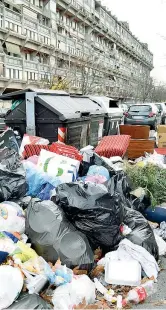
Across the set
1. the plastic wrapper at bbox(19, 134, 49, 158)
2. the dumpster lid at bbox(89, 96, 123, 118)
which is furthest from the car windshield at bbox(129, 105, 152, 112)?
the plastic wrapper at bbox(19, 134, 49, 158)

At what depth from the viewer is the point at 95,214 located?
10.5 feet

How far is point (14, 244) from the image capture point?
292 cm

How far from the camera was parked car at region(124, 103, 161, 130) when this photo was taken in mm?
15219

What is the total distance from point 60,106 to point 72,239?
3.36 meters

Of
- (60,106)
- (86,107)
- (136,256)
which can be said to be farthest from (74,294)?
(86,107)

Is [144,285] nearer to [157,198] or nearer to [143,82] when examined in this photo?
[157,198]

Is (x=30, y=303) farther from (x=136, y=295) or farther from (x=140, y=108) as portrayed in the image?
(x=140, y=108)

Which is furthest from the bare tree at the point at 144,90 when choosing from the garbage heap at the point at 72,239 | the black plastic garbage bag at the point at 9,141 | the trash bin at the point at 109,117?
the garbage heap at the point at 72,239

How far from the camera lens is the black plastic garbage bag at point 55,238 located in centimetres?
293

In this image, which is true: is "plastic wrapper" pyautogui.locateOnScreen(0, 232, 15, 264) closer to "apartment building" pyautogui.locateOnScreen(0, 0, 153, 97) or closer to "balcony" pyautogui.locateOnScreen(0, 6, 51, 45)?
"apartment building" pyautogui.locateOnScreen(0, 0, 153, 97)

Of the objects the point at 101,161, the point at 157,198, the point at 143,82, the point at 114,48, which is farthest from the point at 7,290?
the point at 143,82

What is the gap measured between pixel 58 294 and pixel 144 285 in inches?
30.0

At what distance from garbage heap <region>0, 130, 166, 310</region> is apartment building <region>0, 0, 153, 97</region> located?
19.3 m

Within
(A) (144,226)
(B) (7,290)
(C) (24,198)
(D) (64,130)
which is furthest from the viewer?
(D) (64,130)
